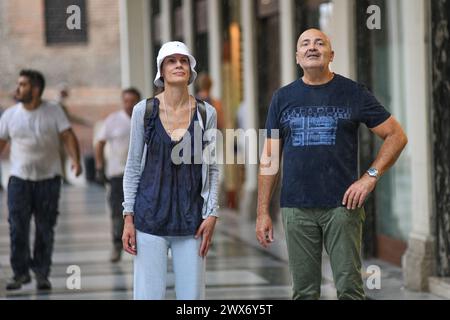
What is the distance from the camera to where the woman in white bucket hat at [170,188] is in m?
6.74

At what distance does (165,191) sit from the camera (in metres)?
6.76

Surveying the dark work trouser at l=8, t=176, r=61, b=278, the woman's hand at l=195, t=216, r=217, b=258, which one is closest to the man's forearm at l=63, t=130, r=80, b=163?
the dark work trouser at l=8, t=176, r=61, b=278

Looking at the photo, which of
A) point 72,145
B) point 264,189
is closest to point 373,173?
point 264,189

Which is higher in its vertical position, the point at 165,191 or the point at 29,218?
the point at 165,191

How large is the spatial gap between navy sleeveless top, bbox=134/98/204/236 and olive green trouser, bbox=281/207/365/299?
20.7 inches

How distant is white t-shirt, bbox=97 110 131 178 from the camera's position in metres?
13.7

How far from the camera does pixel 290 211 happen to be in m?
6.95

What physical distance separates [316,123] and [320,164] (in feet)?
0.70

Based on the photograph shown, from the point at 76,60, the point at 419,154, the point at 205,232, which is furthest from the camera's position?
the point at 76,60

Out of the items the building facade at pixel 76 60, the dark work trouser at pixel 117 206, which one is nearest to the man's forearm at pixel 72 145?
the dark work trouser at pixel 117 206

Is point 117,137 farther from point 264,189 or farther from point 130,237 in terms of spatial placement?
point 130,237

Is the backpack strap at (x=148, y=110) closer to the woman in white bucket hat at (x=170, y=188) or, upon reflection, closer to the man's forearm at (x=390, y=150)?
the woman in white bucket hat at (x=170, y=188)
